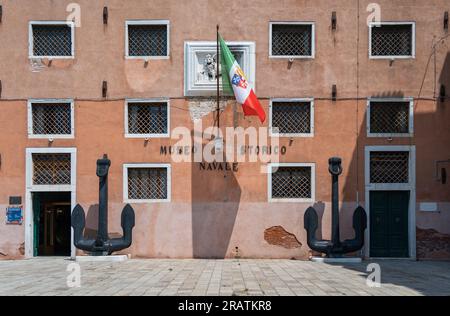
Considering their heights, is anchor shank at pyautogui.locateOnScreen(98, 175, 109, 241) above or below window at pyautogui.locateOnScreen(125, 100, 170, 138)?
below

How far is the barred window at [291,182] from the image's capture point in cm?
1389

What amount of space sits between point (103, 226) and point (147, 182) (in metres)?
1.69

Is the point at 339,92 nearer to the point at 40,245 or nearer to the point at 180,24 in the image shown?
the point at 180,24

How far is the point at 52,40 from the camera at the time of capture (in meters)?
14.2

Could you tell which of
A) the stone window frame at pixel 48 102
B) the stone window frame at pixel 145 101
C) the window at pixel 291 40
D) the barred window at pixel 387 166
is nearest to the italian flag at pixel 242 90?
the window at pixel 291 40

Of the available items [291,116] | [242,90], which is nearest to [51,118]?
[242,90]

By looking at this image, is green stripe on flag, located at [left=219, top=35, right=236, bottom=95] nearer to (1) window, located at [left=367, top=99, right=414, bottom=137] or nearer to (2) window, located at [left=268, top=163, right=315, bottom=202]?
(2) window, located at [left=268, top=163, right=315, bottom=202]

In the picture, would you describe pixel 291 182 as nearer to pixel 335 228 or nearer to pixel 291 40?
pixel 335 228

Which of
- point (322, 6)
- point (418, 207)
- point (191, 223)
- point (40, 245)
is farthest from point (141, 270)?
point (322, 6)

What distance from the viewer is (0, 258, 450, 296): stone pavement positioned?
360 inches

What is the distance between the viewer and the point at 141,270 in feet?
38.0

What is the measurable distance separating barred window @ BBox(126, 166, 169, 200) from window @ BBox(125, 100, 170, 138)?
1.06 m

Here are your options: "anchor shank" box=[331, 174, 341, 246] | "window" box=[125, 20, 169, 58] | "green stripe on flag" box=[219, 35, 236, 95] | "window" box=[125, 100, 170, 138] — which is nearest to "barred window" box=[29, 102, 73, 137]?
"window" box=[125, 100, 170, 138]

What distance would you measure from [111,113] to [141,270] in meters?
4.65
